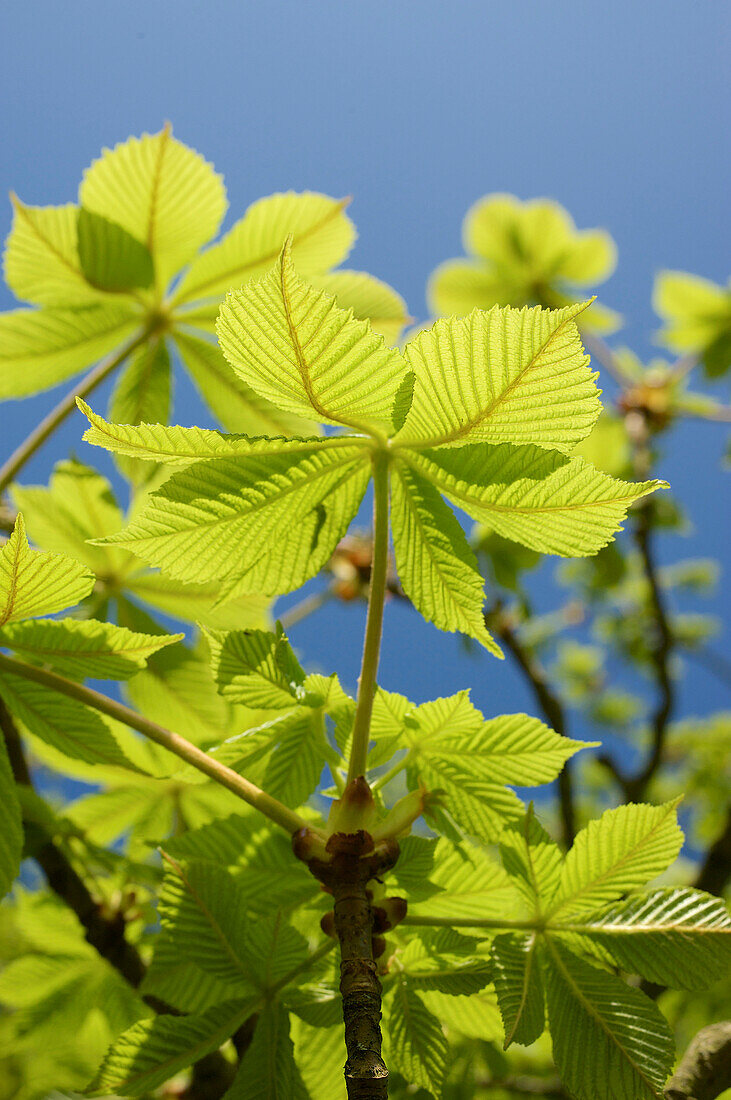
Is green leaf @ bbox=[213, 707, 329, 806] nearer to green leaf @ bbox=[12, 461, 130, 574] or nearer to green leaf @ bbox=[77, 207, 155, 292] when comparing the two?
green leaf @ bbox=[12, 461, 130, 574]

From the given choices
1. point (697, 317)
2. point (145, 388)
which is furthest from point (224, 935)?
point (697, 317)

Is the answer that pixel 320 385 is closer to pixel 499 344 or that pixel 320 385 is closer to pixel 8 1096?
pixel 499 344

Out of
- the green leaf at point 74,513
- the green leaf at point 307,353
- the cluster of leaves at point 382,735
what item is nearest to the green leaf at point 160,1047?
the cluster of leaves at point 382,735

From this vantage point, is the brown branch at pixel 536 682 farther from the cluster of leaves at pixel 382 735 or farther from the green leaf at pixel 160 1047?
the green leaf at pixel 160 1047

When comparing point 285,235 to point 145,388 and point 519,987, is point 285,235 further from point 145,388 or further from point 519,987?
point 519,987

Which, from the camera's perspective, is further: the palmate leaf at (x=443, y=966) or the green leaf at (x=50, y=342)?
the green leaf at (x=50, y=342)
